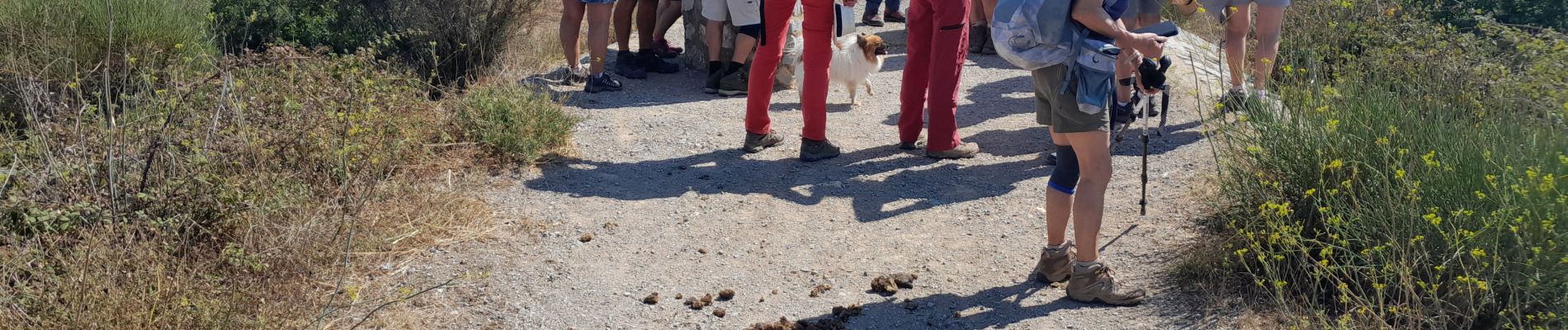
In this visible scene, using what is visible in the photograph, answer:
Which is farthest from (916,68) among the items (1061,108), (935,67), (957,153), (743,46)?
(1061,108)

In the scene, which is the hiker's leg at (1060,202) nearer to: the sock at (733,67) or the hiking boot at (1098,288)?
the hiking boot at (1098,288)

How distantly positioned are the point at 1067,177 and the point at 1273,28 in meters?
2.63

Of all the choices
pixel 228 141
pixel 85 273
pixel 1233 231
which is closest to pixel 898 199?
pixel 1233 231

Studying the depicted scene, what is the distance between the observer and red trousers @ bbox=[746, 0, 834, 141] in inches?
225

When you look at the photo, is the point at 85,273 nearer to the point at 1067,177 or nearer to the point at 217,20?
the point at 1067,177

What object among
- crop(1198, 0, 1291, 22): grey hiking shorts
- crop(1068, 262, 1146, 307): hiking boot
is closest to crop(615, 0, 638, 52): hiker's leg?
crop(1198, 0, 1291, 22): grey hiking shorts

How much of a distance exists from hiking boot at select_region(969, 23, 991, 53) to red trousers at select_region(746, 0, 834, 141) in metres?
2.98

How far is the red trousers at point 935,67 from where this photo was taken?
18.4 feet

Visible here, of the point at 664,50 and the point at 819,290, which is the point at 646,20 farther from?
the point at 819,290

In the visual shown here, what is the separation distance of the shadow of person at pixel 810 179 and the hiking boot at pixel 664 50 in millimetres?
2787

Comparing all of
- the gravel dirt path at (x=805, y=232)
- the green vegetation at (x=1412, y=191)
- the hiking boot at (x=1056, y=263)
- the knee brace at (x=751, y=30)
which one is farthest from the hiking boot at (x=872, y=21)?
the hiking boot at (x=1056, y=263)

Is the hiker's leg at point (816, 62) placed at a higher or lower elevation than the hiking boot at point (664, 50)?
higher

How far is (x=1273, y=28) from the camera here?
602 cm

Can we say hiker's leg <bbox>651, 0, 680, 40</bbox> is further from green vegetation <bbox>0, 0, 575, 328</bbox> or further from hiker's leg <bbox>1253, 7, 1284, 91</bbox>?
hiker's leg <bbox>1253, 7, 1284, 91</bbox>
